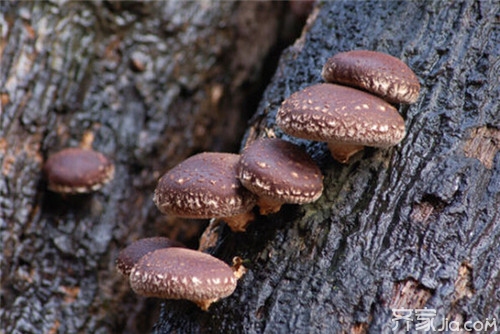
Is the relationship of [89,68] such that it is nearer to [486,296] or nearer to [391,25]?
[391,25]

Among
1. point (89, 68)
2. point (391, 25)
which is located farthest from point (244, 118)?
point (391, 25)

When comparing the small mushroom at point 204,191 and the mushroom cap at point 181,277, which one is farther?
the small mushroom at point 204,191

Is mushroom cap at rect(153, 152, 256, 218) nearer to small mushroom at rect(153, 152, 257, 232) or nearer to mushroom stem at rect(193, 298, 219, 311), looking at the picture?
small mushroom at rect(153, 152, 257, 232)

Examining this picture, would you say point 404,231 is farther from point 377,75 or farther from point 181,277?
point 181,277

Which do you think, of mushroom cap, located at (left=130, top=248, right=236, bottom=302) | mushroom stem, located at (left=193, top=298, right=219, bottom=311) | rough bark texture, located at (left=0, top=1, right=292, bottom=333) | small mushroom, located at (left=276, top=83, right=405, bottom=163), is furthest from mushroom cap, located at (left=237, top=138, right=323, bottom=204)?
rough bark texture, located at (left=0, top=1, right=292, bottom=333)

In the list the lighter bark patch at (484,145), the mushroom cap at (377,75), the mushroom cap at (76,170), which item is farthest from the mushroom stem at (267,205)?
the mushroom cap at (76,170)

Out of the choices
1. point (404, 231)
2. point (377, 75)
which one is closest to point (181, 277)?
point (404, 231)

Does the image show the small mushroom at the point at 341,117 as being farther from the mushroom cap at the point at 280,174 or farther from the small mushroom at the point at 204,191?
the small mushroom at the point at 204,191
